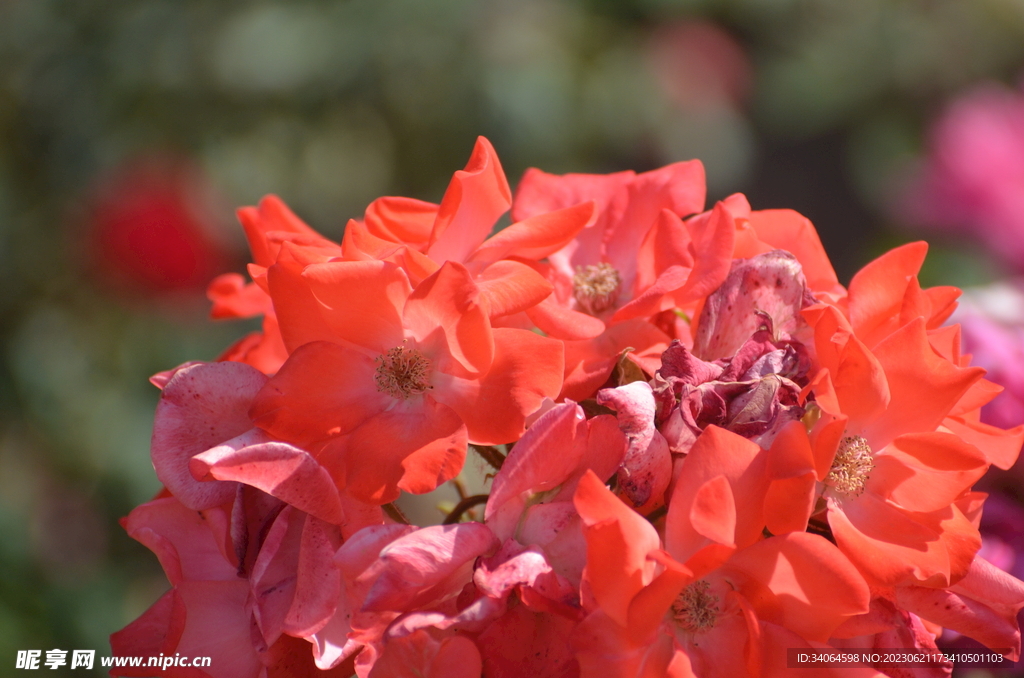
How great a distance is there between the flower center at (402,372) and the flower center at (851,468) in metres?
0.25

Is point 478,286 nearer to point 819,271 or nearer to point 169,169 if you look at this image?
point 819,271

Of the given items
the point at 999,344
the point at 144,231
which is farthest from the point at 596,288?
the point at 144,231

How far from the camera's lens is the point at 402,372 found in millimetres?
504

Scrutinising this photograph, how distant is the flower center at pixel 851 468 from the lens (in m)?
0.49

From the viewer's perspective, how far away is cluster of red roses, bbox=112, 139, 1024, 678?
43 cm

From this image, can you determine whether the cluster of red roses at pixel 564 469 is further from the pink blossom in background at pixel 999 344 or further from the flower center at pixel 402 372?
the pink blossom in background at pixel 999 344

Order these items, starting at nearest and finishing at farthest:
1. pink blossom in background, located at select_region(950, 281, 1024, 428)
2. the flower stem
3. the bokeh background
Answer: the flower stem, pink blossom in background, located at select_region(950, 281, 1024, 428), the bokeh background

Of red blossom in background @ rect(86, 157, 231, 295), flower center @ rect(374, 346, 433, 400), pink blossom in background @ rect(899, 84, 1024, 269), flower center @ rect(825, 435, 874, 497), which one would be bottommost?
red blossom in background @ rect(86, 157, 231, 295)

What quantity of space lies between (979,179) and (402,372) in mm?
1877

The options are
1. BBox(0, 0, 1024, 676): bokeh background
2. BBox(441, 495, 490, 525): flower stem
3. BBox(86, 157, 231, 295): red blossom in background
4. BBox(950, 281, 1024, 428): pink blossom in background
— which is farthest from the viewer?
BBox(86, 157, 231, 295): red blossom in background

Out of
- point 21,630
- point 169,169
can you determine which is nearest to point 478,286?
point 21,630

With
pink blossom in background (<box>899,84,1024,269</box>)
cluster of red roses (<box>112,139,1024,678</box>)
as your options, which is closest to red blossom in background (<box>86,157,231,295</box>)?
cluster of red roses (<box>112,139,1024,678</box>)

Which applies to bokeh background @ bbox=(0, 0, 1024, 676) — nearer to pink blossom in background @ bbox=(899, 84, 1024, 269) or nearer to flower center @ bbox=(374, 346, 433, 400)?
pink blossom in background @ bbox=(899, 84, 1024, 269)

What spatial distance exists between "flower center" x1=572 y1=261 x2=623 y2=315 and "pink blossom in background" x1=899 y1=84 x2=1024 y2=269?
1.43m
